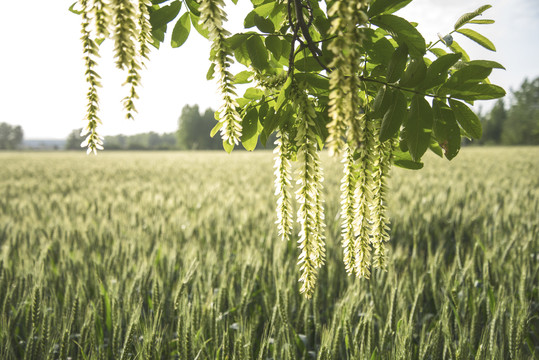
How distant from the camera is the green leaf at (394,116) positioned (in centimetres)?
81

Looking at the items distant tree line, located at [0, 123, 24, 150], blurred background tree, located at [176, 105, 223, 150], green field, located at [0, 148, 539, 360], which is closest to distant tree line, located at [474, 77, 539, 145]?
blurred background tree, located at [176, 105, 223, 150]

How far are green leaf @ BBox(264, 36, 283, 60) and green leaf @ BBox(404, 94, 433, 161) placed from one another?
342mm

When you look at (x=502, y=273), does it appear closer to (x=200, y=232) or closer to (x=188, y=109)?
(x=200, y=232)

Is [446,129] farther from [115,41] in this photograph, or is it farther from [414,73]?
[115,41]

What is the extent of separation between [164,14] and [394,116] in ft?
2.13

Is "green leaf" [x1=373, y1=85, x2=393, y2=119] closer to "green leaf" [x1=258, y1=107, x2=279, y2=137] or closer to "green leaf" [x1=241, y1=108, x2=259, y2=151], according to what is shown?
"green leaf" [x1=258, y1=107, x2=279, y2=137]

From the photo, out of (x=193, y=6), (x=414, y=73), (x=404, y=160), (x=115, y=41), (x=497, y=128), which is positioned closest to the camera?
(x=115, y=41)

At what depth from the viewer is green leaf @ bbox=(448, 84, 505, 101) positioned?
2.79ft

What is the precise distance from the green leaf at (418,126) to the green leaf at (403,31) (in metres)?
0.12

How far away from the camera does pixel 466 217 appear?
427 cm

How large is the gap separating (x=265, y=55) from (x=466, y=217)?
13.7 feet

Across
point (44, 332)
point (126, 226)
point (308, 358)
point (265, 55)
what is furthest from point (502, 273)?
point (126, 226)

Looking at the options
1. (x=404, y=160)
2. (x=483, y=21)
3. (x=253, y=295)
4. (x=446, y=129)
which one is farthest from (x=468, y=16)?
(x=253, y=295)

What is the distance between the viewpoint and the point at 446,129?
34.6 inches
